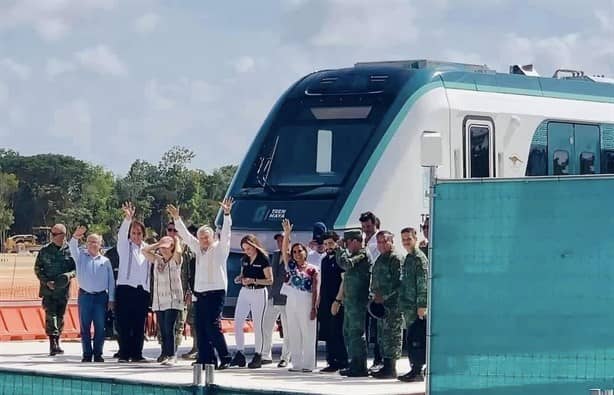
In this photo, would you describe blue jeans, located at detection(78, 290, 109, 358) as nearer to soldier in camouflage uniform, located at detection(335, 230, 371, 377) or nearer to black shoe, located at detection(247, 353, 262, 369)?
black shoe, located at detection(247, 353, 262, 369)

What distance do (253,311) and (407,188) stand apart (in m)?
2.62

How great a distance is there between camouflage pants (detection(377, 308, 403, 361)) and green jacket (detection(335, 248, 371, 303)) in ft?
1.53

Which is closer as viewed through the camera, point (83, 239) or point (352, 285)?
point (352, 285)

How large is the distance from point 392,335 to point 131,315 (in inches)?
155

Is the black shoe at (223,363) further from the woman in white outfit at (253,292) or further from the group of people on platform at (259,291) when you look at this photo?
the woman in white outfit at (253,292)

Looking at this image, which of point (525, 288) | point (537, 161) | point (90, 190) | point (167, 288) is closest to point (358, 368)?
point (167, 288)

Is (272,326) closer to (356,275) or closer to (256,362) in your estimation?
(256,362)

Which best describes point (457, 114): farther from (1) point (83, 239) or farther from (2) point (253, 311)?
(1) point (83, 239)

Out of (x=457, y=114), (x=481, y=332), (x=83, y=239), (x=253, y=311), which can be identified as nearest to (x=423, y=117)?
(x=457, y=114)

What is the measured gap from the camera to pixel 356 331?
15016 mm

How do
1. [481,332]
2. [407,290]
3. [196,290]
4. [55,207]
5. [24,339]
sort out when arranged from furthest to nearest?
[55,207] → [24,339] → [196,290] → [407,290] → [481,332]

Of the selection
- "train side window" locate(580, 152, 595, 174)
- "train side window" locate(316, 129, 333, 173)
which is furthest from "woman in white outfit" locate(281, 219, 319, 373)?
"train side window" locate(580, 152, 595, 174)

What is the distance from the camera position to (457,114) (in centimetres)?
1808

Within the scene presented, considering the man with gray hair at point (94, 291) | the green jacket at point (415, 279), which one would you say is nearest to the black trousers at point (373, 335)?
the green jacket at point (415, 279)
